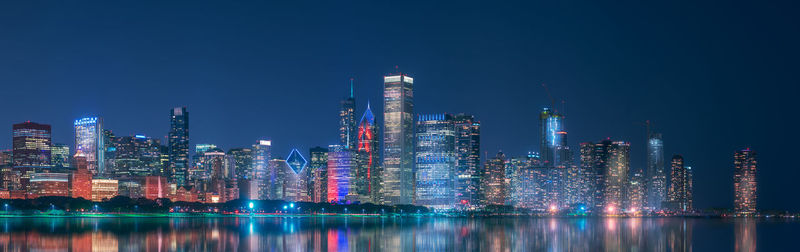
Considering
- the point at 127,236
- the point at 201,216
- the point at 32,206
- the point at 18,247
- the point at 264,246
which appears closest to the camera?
the point at 18,247

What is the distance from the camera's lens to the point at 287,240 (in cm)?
8519

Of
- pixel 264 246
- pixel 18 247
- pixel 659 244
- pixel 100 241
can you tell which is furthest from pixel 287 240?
pixel 659 244

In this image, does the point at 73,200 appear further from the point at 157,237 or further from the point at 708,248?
the point at 708,248

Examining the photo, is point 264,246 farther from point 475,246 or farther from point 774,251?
point 774,251

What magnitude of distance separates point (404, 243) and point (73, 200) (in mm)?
A: 125028

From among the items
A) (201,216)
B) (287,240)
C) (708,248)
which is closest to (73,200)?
(201,216)

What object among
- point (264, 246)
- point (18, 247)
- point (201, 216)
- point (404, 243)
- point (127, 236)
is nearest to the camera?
point (18, 247)

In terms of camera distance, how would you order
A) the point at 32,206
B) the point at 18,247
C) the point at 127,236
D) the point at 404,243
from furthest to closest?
the point at 32,206, the point at 127,236, the point at 404,243, the point at 18,247

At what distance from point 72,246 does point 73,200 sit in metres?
119

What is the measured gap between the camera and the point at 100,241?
8044cm

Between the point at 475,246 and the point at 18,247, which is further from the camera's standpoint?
the point at 475,246

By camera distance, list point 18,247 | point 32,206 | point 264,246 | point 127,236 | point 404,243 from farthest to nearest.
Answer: point 32,206 → point 127,236 → point 404,243 → point 264,246 → point 18,247

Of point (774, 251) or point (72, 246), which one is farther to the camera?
point (774, 251)

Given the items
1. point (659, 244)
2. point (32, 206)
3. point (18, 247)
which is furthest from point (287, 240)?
point (32, 206)
